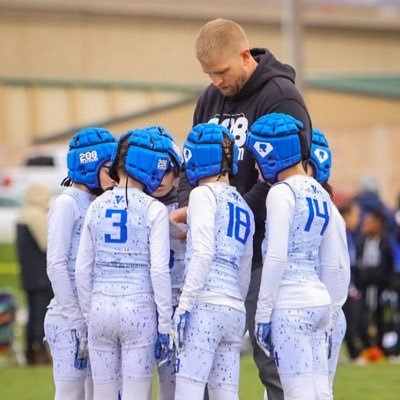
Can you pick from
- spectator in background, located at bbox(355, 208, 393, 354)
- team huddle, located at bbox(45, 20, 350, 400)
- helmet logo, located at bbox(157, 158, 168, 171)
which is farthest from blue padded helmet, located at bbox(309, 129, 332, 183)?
spectator in background, located at bbox(355, 208, 393, 354)

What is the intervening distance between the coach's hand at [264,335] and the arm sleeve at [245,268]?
0.26m

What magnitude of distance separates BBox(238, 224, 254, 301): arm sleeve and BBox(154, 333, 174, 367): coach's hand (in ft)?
1.47

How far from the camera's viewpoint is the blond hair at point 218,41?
23.9 ft

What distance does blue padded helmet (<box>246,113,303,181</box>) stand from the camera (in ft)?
23.1

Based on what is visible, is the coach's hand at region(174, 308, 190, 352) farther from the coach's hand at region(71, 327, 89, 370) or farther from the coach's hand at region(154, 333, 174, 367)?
the coach's hand at region(71, 327, 89, 370)

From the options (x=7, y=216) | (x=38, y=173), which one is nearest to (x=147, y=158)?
(x=7, y=216)

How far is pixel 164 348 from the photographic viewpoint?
7.11m

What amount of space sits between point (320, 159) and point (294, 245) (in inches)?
41.0

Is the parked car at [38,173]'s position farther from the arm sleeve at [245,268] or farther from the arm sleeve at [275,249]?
the arm sleeve at [275,249]

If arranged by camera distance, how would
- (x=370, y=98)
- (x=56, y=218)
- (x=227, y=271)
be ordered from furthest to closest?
(x=370, y=98), (x=56, y=218), (x=227, y=271)

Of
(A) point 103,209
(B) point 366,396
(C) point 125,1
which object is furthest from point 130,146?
(C) point 125,1

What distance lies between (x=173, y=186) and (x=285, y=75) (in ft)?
2.86

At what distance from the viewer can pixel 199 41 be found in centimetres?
736

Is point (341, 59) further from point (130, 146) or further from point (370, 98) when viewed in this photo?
point (130, 146)
